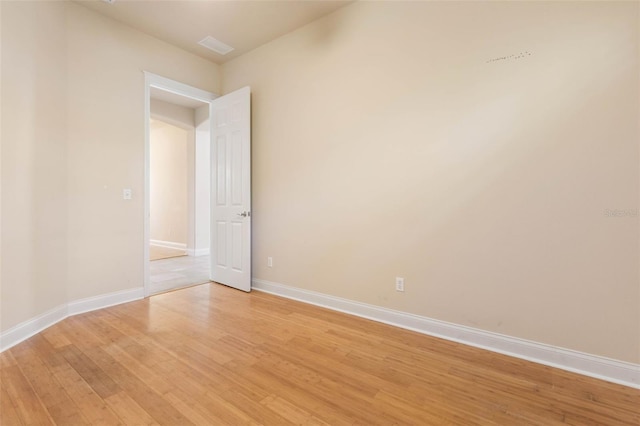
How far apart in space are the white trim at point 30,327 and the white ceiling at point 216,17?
2.91m

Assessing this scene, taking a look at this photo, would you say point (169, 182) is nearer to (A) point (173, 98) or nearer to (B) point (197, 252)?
(B) point (197, 252)

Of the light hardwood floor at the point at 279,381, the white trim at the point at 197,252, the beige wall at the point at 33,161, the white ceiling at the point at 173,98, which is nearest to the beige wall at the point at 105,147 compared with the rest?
the beige wall at the point at 33,161

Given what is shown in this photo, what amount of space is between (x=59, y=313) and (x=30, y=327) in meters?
0.34

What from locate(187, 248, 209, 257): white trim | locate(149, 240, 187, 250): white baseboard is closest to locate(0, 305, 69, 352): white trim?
locate(187, 248, 209, 257): white trim

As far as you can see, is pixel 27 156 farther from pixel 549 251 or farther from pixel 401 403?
pixel 549 251

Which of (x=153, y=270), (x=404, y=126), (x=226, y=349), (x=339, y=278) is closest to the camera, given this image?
(x=226, y=349)

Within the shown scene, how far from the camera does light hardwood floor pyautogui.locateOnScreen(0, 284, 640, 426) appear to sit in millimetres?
1515

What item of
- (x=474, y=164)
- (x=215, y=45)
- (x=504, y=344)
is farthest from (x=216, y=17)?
(x=504, y=344)

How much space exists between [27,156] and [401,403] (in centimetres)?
327

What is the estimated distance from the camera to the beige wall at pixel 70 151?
227 cm

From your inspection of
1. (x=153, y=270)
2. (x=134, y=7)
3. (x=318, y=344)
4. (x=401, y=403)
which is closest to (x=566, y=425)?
(x=401, y=403)

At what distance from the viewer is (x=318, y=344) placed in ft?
7.48

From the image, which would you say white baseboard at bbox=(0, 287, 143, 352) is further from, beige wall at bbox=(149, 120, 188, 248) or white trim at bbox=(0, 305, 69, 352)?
beige wall at bbox=(149, 120, 188, 248)

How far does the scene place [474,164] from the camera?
2240mm
